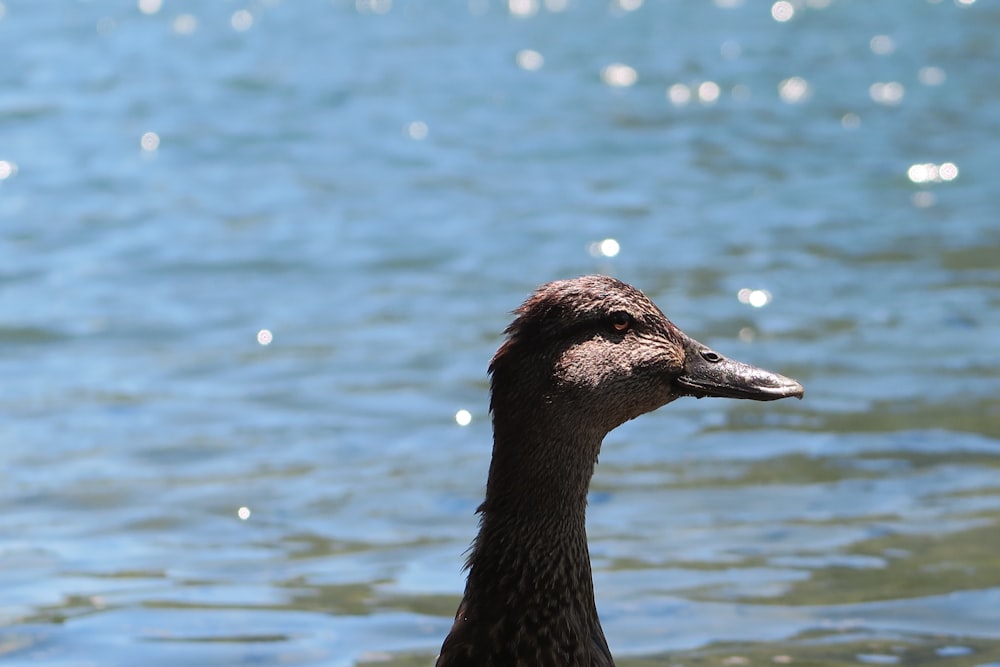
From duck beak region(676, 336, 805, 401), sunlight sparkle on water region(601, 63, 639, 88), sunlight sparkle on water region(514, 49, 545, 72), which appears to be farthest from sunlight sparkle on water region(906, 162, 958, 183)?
duck beak region(676, 336, 805, 401)

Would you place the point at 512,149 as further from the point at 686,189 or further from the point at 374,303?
the point at 374,303

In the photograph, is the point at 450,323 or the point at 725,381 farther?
the point at 450,323

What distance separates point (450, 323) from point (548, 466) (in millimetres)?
5681

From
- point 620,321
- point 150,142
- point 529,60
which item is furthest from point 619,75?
point 620,321

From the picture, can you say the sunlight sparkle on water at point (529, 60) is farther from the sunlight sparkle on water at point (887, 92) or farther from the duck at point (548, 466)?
the duck at point (548, 466)

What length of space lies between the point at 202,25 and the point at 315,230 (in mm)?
9307

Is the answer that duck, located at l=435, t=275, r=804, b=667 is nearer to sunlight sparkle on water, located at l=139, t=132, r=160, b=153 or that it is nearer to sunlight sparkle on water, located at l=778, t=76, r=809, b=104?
sunlight sparkle on water, located at l=139, t=132, r=160, b=153

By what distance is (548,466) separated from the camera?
4281 millimetres

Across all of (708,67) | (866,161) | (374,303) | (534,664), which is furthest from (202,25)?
(534,664)

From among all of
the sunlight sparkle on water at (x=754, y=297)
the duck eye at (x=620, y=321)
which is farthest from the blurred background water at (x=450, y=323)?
the duck eye at (x=620, y=321)

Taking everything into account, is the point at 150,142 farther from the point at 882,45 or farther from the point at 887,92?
the point at 882,45

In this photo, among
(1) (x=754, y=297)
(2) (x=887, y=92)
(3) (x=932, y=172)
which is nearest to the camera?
(1) (x=754, y=297)

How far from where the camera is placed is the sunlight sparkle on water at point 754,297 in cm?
1018

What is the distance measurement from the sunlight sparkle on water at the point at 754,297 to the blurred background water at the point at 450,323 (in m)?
0.03
